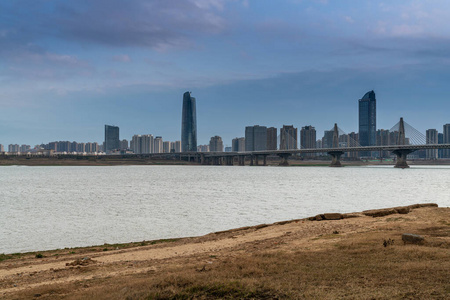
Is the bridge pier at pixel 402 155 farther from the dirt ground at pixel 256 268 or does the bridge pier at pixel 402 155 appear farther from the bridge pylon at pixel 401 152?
the dirt ground at pixel 256 268

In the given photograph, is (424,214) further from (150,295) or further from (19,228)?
(19,228)

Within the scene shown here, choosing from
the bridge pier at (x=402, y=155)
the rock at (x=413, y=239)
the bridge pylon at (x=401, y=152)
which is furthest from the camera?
the bridge pylon at (x=401, y=152)

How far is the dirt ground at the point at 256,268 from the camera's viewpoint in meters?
10.5

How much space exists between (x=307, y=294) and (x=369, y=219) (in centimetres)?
1596

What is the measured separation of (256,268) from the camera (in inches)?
509

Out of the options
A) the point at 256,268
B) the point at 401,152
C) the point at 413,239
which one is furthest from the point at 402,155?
the point at 256,268

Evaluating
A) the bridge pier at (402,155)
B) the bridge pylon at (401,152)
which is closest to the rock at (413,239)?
the bridge pylon at (401,152)

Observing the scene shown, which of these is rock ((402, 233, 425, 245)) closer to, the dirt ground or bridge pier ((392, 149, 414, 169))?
the dirt ground

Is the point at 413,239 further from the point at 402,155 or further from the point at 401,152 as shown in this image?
the point at 402,155

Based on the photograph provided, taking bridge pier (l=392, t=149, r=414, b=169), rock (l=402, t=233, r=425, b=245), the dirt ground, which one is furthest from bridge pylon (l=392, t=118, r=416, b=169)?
rock (l=402, t=233, r=425, b=245)

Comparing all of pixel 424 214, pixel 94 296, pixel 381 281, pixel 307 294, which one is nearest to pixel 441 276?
pixel 381 281

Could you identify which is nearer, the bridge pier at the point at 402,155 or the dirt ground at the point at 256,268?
the dirt ground at the point at 256,268

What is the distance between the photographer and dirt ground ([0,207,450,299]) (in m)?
10.5

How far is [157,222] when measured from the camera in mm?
31109
